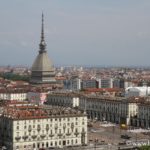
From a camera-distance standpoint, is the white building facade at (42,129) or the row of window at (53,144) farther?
the row of window at (53,144)

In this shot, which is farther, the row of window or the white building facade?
the row of window

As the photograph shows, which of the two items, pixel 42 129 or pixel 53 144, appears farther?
pixel 53 144

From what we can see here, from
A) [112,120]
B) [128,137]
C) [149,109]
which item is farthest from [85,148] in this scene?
[112,120]

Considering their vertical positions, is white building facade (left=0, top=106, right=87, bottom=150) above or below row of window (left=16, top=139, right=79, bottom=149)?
above

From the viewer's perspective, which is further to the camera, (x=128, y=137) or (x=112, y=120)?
(x=112, y=120)

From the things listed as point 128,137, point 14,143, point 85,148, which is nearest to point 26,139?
point 14,143

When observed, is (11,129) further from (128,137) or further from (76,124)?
(128,137)

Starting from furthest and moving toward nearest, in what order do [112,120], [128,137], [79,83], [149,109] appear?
1. [79,83]
2. [112,120]
3. [149,109]
4. [128,137]

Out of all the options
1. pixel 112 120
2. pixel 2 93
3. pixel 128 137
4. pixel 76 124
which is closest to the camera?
pixel 76 124

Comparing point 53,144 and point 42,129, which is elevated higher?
point 42,129

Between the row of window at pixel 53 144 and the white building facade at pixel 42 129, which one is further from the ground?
the white building facade at pixel 42 129
